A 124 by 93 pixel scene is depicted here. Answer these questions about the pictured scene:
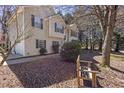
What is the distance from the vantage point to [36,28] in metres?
17.6

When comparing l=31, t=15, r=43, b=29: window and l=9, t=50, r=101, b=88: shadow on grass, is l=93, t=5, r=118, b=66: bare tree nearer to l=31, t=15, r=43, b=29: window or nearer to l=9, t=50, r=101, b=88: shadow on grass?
l=9, t=50, r=101, b=88: shadow on grass

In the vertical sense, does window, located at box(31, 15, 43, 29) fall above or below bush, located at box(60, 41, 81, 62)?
above

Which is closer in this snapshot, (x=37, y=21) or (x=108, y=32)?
(x=108, y=32)

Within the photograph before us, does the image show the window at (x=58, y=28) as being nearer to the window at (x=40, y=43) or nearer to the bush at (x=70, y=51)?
the window at (x=40, y=43)

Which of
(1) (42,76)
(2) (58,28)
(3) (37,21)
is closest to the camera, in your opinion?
(1) (42,76)

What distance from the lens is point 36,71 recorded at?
943 centimetres

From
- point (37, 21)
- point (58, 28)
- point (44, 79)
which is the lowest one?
point (44, 79)

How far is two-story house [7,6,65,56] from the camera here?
15.9 metres

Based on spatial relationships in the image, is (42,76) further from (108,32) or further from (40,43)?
(40,43)

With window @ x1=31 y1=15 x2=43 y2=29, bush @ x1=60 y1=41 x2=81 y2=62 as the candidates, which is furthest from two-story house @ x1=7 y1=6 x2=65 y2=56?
bush @ x1=60 y1=41 x2=81 y2=62

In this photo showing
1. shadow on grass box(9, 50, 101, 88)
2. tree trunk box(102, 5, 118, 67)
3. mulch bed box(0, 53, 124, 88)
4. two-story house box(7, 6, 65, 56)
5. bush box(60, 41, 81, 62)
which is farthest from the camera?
two-story house box(7, 6, 65, 56)

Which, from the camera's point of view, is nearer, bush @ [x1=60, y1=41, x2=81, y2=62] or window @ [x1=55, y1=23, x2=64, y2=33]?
bush @ [x1=60, y1=41, x2=81, y2=62]

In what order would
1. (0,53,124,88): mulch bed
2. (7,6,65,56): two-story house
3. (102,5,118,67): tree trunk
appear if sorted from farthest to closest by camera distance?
(7,6,65,56): two-story house
(102,5,118,67): tree trunk
(0,53,124,88): mulch bed

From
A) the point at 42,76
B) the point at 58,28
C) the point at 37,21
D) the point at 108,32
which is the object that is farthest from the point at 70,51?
the point at 58,28
